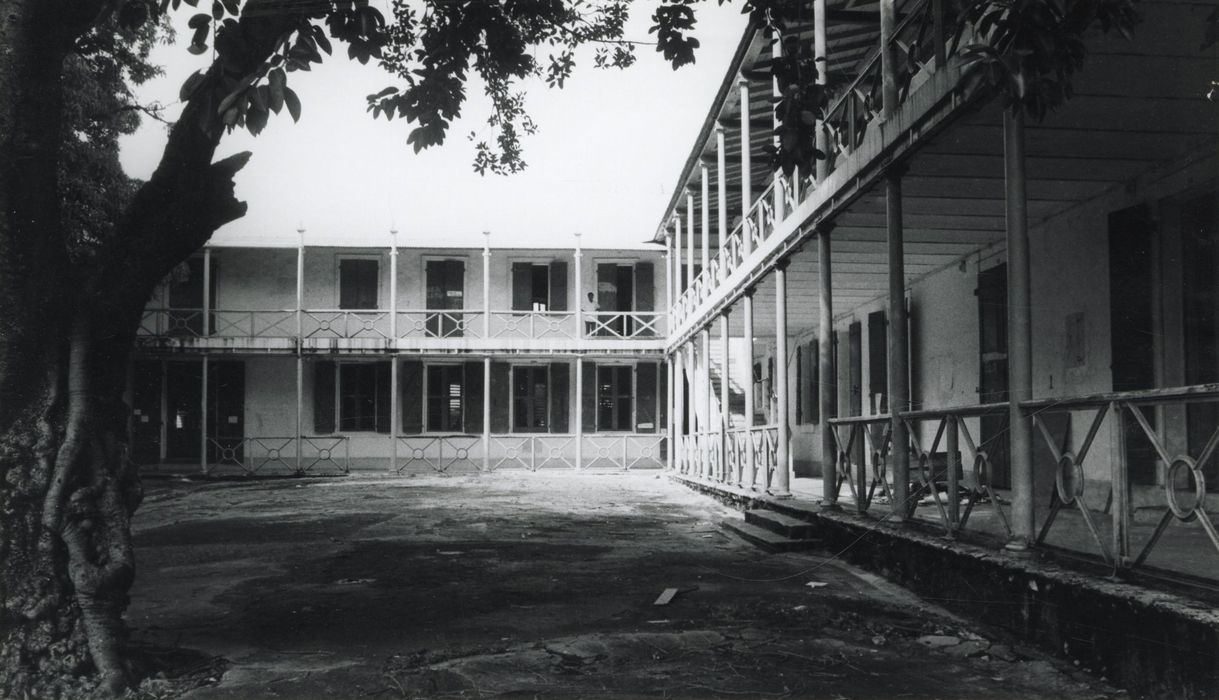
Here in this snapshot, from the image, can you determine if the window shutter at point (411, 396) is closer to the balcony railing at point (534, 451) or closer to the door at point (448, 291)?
the balcony railing at point (534, 451)

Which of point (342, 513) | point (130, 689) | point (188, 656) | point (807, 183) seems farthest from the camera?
point (342, 513)

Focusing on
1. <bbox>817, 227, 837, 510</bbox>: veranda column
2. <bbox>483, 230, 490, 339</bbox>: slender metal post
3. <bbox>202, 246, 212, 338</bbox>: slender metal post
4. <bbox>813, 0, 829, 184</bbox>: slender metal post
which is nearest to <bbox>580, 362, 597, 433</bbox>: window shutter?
<bbox>483, 230, 490, 339</bbox>: slender metal post

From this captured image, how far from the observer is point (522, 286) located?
24703 mm

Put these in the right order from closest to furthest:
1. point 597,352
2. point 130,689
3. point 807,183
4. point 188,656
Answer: point 130,689 → point 188,656 → point 807,183 → point 597,352

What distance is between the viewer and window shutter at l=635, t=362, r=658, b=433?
24219 millimetres

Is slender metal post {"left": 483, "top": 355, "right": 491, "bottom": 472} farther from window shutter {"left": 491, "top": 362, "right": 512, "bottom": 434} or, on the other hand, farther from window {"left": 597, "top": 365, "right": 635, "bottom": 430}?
window {"left": 597, "top": 365, "right": 635, "bottom": 430}

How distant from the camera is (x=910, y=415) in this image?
6598 mm

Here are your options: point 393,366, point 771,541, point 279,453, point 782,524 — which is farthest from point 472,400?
point 771,541

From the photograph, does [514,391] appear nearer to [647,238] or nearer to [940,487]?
[647,238]

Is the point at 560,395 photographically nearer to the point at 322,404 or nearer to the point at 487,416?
the point at 487,416

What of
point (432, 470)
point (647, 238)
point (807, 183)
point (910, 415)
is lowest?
point (432, 470)

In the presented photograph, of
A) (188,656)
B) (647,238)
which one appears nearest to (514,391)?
(647,238)

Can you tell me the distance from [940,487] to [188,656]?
820cm

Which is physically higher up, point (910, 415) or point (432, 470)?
point (910, 415)
